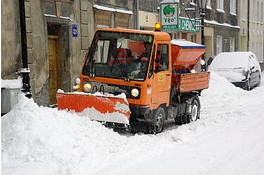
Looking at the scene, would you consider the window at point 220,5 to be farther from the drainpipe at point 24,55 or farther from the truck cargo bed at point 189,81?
the drainpipe at point 24,55

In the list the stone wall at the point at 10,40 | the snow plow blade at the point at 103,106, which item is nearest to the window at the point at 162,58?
the snow plow blade at the point at 103,106

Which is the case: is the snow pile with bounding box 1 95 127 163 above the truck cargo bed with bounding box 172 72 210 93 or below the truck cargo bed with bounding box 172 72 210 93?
below

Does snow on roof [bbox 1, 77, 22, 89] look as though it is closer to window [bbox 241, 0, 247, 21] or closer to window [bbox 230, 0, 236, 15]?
window [bbox 230, 0, 236, 15]

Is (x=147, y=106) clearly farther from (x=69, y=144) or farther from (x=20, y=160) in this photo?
(x=20, y=160)

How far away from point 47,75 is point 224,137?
6071 mm

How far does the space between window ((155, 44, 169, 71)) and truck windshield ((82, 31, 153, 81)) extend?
0.25 meters

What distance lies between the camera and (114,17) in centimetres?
1633

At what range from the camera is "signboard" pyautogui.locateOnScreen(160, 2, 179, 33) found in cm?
1386

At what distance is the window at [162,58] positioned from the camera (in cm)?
899

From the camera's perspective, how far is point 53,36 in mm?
13758

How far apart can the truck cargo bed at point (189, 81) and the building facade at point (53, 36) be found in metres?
4.29

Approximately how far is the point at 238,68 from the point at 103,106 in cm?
1231

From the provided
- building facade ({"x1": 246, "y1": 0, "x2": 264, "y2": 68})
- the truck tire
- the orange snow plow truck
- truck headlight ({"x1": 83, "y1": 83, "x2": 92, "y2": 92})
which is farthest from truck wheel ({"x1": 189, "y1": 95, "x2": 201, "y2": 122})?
building facade ({"x1": 246, "y1": 0, "x2": 264, "y2": 68})

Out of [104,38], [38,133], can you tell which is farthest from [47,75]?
[38,133]
